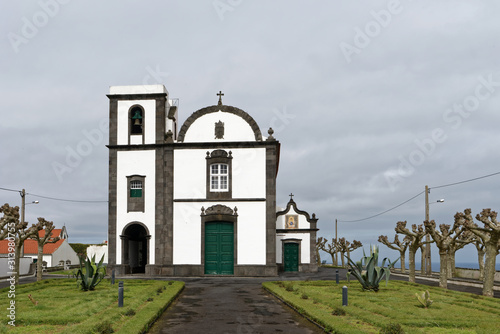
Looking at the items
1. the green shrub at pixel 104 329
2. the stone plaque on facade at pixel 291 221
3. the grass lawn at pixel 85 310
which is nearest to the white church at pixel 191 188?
the stone plaque on facade at pixel 291 221

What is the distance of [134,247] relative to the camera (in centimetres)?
3400

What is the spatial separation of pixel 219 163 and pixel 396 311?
18.8 metres

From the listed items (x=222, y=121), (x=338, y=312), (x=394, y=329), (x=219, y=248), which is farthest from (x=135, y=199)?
(x=394, y=329)

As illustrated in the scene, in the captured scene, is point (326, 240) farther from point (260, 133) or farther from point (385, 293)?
point (385, 293)

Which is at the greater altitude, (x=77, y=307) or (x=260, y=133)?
(x=260, y=133)

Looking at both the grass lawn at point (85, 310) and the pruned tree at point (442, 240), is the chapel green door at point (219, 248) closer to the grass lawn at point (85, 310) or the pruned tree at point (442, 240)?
the grass lawn at point (85, 310)

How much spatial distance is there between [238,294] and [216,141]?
1370cm

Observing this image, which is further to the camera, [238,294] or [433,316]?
[238,294]

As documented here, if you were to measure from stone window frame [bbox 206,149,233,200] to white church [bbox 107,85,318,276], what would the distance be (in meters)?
0.07

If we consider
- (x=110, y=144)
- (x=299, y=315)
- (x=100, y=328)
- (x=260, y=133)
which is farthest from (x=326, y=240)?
(x=100, y=328)

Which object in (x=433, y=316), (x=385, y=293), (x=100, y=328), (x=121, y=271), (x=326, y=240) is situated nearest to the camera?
(x=100, y=328)

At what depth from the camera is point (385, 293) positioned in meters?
18.9

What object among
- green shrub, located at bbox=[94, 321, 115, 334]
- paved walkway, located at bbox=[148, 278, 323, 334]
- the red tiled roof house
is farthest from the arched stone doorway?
the red tiled roof house

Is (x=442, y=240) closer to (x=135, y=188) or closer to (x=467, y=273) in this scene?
(x=467, y=273)
